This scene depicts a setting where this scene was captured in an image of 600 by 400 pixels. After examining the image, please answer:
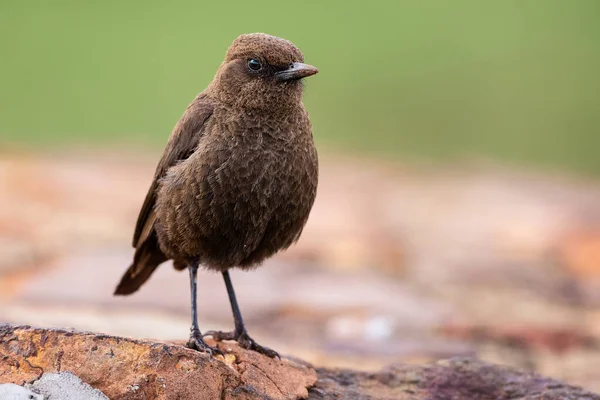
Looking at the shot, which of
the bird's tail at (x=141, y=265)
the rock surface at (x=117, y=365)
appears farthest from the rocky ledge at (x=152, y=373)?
the bird's tail at (x=141, y=265)

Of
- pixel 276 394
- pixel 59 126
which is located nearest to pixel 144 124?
pixel 59 126

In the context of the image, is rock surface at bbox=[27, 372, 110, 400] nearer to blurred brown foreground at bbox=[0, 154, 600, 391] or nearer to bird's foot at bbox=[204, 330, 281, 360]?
bird's foot at bbox=[204, 330, 281, 360]

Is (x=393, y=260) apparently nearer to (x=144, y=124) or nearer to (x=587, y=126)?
(x=144, y=124)

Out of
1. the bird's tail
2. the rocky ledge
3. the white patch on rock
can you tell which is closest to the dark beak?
the bird's tail

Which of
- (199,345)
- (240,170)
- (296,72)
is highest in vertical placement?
(296,72)

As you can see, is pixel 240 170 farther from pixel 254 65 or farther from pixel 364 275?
pixel 364 275

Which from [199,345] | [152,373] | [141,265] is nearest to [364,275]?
[141,265]
